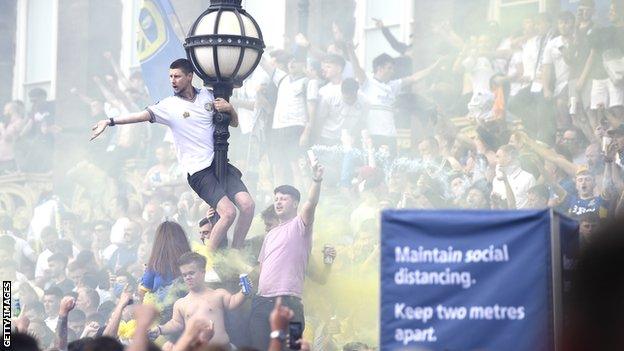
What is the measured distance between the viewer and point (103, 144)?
19.2m

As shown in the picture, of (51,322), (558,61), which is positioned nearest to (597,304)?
(558,61)

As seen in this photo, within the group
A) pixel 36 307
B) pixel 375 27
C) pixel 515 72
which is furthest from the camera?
pixel 36 307

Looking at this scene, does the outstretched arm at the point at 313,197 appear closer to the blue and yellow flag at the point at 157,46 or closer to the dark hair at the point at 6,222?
the blue and yellow flag at the point at 157,46

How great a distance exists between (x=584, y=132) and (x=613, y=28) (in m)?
1.08

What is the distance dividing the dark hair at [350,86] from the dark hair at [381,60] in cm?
28

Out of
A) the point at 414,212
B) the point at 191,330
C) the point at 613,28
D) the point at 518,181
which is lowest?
the point at 191,330

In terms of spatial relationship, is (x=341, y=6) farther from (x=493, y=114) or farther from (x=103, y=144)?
(x=103, y=144)

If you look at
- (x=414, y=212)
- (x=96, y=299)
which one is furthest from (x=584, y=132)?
(x=414, y=212)

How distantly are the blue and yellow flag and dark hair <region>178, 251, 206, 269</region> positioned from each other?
6.10 m

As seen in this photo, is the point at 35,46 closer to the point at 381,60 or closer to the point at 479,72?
the point at 381,60

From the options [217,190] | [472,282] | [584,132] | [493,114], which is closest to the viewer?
[472,282]

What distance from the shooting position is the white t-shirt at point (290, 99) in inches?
623

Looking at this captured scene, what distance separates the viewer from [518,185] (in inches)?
519

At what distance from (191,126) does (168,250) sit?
1.38 m
